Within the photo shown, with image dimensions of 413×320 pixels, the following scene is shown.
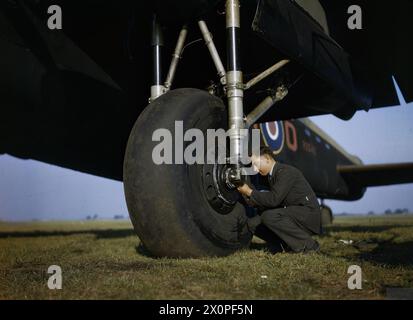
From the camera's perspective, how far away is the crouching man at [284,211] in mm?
3939

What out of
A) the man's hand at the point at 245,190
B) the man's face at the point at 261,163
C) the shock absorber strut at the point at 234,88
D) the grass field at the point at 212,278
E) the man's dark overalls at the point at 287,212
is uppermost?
the shock absorber strut at the point at 234,88

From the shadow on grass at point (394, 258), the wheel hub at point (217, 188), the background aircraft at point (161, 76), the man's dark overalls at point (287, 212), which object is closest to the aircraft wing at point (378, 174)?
the background aircraft at point (161, 76)

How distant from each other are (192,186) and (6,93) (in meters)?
2.05

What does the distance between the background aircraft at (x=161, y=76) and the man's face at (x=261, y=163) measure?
2.17ft

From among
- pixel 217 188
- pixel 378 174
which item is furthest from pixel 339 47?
pixel 378 174

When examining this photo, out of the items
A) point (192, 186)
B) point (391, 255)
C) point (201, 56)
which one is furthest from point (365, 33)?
point (192, 186)

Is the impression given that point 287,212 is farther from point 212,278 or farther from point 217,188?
point 212,278

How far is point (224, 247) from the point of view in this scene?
3488 mm

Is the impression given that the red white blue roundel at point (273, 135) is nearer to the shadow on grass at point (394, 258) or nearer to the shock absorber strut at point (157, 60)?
the shadow on grass at point (394, 258)

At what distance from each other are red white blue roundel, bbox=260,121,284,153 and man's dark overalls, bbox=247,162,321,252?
Answer: 4.90m

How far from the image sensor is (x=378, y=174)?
1397 centimetres

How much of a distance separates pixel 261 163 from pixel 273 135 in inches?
213

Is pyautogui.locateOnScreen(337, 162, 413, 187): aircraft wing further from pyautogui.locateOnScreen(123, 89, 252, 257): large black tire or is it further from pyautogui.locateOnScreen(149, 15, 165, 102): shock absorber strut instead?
pyautogui.locateOnScreen(123, 89, 252, 257): large black tire

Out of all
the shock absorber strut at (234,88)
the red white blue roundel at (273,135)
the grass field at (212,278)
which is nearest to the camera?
the grass field at (212,278)
